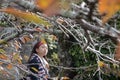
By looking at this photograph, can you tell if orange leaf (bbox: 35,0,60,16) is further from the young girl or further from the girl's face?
the girl's face

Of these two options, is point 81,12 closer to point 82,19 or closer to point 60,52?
point 82,19

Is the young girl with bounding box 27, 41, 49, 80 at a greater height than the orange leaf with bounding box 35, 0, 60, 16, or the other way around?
the orange leaf with bounding box 35, 0, 60, 16

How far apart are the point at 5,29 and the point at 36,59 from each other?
1.81ft

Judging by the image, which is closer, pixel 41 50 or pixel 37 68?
pixel 37 68

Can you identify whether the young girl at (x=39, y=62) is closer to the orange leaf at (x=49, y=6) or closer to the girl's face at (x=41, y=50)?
the girl's face at (x=41, y=50)

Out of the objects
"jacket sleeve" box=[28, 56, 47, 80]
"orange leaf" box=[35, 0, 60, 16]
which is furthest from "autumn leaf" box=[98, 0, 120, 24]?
"jacket sleeve" box=[28, 56, 47, 80]

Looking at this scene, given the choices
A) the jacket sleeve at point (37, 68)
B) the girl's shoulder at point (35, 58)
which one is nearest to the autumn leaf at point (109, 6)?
the jacket sleeve at point (37, 68)

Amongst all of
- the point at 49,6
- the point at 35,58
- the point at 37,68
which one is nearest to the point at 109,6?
the point at 49,6

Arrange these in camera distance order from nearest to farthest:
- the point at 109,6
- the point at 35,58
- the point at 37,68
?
the point at 109,6 → the point at 37,68 → the point at 35,58

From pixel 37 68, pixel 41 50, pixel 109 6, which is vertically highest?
pixel 109 6

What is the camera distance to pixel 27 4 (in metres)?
0.80

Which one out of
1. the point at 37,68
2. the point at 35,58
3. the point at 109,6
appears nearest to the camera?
the point at 109,6

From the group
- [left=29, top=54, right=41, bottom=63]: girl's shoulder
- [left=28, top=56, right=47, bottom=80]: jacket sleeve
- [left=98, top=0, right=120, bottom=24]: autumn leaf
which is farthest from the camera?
[left=29, top=54, right=41, bottom=63]: girl's shoulder

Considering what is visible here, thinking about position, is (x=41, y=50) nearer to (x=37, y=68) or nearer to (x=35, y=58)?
(x=35, y=58)
